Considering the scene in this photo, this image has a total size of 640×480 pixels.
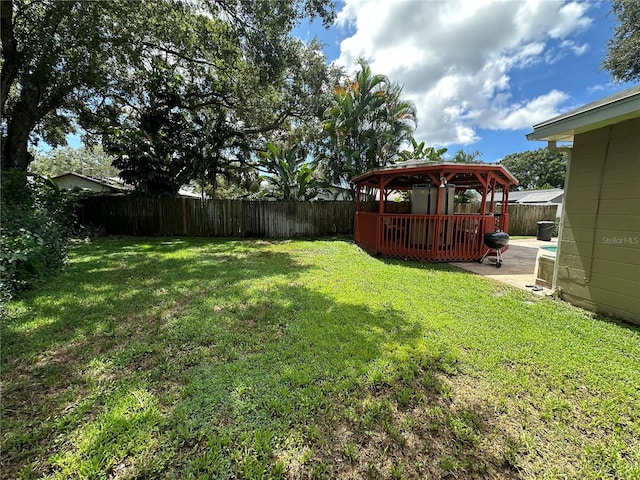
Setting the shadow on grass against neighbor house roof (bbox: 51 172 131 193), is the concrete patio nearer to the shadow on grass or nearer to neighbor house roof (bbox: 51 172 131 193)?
the shadow on grass

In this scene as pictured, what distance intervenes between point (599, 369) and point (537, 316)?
4.03 ft

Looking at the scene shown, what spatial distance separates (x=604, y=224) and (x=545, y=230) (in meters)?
10.9

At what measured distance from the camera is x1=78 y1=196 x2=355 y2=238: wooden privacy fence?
11.4 metres

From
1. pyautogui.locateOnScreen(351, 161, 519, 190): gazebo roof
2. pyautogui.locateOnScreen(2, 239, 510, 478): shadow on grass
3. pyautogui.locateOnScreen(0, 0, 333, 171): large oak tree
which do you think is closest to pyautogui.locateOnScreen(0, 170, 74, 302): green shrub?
pyautogui.locateOnScreen(2, 239, 510, 478): shadow on grass

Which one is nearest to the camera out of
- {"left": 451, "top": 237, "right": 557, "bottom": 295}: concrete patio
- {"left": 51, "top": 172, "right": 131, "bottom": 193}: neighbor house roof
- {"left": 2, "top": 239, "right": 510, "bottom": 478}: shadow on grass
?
{"left": 2, "top": 239, "right": 510, "bottom": 478}: shadow on grass

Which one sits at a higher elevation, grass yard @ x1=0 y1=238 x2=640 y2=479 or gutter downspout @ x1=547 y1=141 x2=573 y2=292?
gutter downspout @ x1=547 y1=141 x2=573 y2=292

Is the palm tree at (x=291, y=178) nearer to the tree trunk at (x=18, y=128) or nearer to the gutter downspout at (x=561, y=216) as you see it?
the tree trunk at (x=18, y=128)

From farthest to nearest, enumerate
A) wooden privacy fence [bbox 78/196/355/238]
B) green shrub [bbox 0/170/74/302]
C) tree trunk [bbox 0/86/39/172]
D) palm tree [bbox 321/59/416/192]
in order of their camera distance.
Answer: palm tree [bbox 321/59/416/192], wooden privacy fence [bbox 78/196/355/238], tree trunk [bbox 0/86/39/172], green shrub [bbox 0/170/74/302]

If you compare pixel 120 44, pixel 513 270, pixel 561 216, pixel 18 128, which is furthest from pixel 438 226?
pixel 18 128

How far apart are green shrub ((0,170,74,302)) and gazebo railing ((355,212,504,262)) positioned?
7.29 meters

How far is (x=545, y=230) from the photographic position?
12.5m

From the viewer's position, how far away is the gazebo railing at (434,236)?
7.17m

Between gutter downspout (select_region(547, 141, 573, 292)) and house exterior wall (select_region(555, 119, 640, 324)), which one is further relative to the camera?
gutter downspout (select_region(547, 141, 573, 292))

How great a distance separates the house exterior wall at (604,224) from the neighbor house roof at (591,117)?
0.62ft
